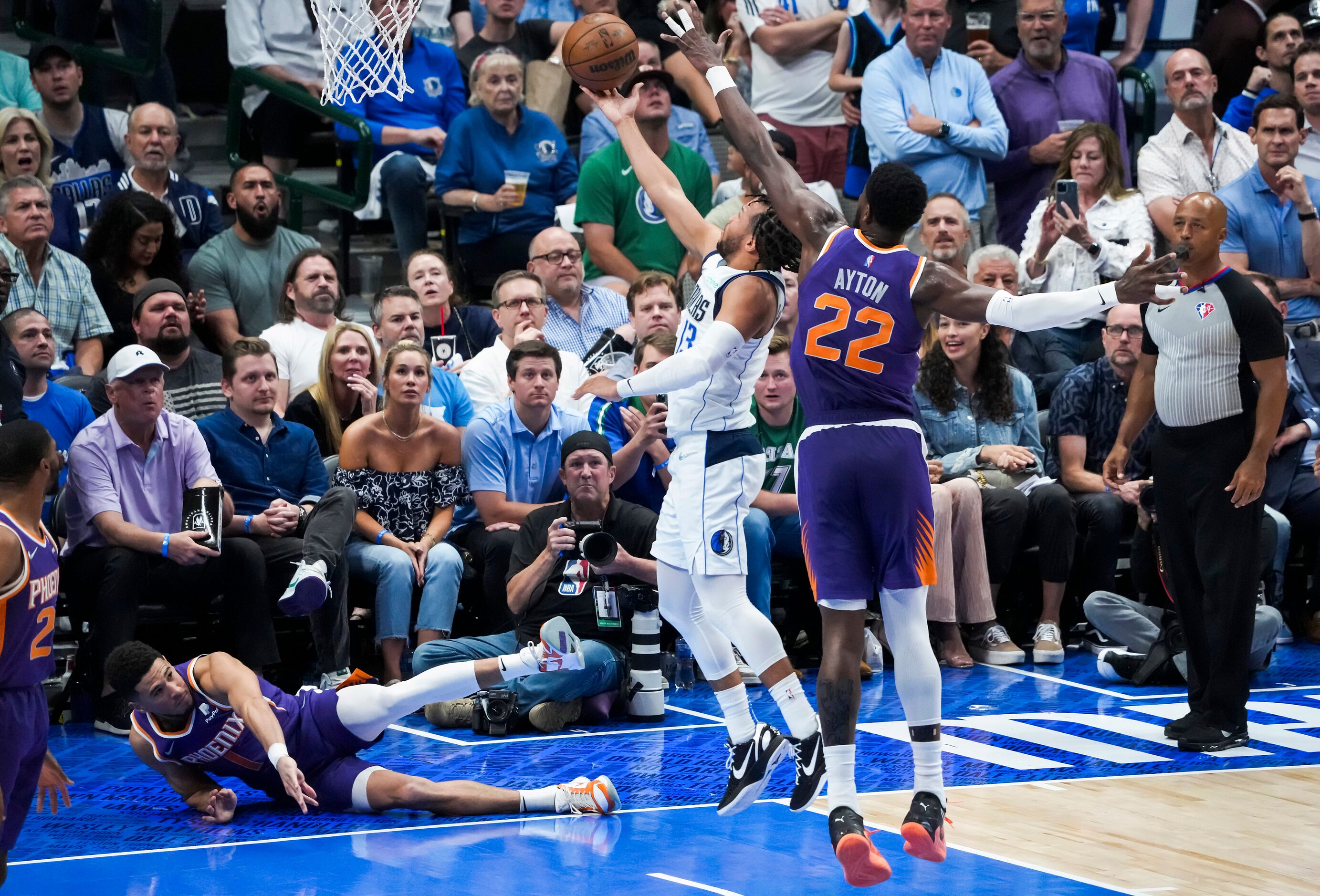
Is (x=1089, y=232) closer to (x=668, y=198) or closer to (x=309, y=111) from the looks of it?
(x=668, y=198)

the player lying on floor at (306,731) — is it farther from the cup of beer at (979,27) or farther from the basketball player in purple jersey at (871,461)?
the cup of beer at (979,27)

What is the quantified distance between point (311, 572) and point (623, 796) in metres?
1.89

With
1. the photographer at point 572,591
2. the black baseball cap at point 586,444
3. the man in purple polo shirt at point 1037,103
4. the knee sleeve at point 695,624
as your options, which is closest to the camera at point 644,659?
the photographer at point 572,591

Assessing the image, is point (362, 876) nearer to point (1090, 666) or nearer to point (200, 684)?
point (200, 684)

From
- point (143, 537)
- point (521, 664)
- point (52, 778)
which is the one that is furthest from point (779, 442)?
point (52, 778)

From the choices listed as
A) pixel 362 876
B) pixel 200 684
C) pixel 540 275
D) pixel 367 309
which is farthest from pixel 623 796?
pixel 367 309

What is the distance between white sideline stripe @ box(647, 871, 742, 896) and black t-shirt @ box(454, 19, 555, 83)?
24.5ft

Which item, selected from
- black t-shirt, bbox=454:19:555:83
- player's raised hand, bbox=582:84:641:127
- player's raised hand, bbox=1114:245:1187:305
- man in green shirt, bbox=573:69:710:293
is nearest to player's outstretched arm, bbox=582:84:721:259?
player's raised hand, bbox=582:84:641:127

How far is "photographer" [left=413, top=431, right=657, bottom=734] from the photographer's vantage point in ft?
24.4

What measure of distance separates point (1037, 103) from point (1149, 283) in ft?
21.2

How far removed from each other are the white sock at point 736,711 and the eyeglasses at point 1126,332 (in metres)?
4.14

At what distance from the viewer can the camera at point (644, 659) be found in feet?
24.8

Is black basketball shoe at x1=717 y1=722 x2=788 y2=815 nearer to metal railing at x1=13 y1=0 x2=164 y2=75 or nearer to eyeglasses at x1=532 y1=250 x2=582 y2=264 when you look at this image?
eyeglasses at x1=532 y1=250 x2=582 y2=264

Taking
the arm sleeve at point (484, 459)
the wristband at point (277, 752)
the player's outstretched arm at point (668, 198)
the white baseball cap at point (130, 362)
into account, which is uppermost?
the player's outstretched arm at point (668, 198)
